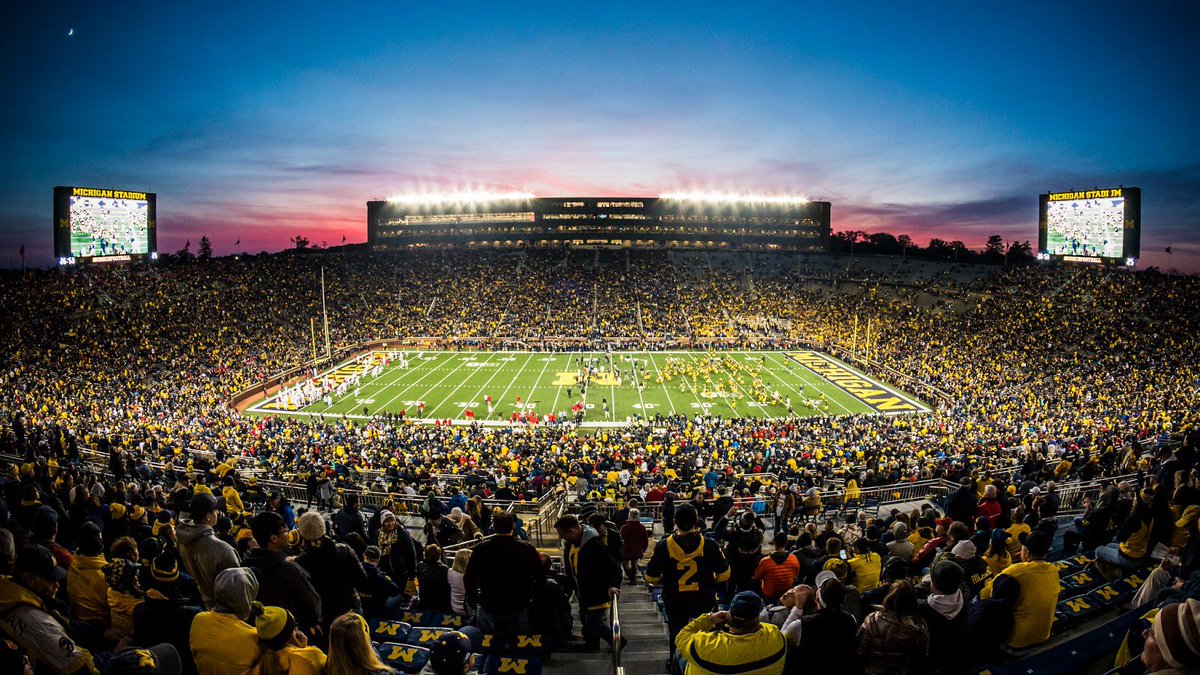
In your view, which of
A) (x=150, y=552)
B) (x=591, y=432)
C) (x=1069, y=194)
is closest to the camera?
(x=150, y=552)

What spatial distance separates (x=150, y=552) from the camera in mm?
4547

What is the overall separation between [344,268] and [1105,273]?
76962 millimetres

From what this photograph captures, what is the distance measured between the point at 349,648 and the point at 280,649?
413mm

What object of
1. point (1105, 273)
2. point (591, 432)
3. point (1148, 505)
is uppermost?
point (1105, 273)

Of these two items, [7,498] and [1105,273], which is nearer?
[7,498]

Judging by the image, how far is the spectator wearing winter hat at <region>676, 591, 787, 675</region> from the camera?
3.16 m

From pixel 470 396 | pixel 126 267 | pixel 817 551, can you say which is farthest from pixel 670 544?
pixel 126 267

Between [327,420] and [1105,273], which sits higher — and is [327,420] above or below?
below

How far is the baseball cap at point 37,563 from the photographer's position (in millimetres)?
3557

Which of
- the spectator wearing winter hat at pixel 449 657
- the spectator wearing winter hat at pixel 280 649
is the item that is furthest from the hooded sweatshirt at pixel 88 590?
the spectator wearing winter hat at pixel 449 657

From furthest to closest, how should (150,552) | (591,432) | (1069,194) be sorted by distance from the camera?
(1069,194) → (591,432) → (150,552)

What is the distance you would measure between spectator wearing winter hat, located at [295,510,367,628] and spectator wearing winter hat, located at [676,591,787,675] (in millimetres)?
2723

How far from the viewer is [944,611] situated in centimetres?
394

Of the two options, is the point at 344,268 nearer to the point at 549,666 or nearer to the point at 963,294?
the point at 963,294
